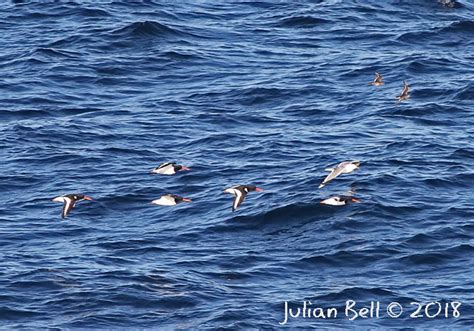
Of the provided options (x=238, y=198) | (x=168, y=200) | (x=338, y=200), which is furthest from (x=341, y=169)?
(x=168, y=200)

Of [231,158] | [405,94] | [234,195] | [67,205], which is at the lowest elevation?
[231,158]

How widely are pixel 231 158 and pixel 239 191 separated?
14.1ft

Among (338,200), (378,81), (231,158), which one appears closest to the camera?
(338,200)

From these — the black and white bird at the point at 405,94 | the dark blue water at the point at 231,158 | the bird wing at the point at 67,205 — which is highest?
the black and white bird at the point at 405,94

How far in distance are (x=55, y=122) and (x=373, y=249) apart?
11.3 meters

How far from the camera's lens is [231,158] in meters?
36.7

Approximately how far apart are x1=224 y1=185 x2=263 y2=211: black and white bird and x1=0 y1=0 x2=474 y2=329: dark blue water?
64 cm

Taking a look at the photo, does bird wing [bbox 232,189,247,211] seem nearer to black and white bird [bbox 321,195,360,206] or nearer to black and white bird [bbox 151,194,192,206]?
black and white bird [bbox 151,194,192,206]

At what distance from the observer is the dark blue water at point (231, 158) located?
96.3ft

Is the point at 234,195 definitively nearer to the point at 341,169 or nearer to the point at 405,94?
the point at 341,169

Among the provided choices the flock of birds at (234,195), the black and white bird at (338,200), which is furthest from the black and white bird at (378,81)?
the black and white bird at (338,200)

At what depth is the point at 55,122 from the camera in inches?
1539

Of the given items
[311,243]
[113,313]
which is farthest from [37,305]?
[311,243]

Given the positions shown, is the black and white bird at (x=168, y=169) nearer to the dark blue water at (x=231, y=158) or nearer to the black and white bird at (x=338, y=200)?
the dark blue water at (x=231, y=158)
